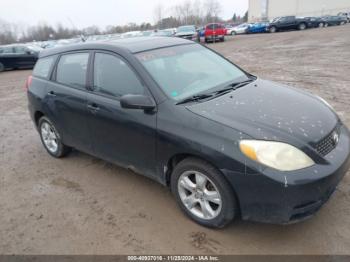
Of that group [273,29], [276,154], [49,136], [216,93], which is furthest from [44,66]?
[273,29]

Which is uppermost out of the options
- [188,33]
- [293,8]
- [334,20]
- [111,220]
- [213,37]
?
[293,8]

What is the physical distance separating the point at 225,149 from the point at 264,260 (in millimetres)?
979

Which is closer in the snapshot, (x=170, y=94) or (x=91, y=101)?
(x=170, y=94)

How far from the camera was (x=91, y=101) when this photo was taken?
3619 mm

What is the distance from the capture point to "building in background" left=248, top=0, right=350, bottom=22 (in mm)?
61531

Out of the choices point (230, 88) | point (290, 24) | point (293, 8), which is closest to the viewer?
point (230, 88)

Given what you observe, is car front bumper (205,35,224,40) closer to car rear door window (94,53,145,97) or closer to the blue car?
the blue car

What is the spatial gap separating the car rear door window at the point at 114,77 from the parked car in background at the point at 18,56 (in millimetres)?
16268

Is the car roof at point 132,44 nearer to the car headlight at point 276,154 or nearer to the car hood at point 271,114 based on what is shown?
the car hood at point 271,114

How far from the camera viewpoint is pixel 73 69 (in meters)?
4.04

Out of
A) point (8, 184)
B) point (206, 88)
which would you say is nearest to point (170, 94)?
point (206, 88)

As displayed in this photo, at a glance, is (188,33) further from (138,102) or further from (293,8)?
(293,8)

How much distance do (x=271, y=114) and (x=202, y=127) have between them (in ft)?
→ 2.21

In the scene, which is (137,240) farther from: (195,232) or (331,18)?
(331,18)
